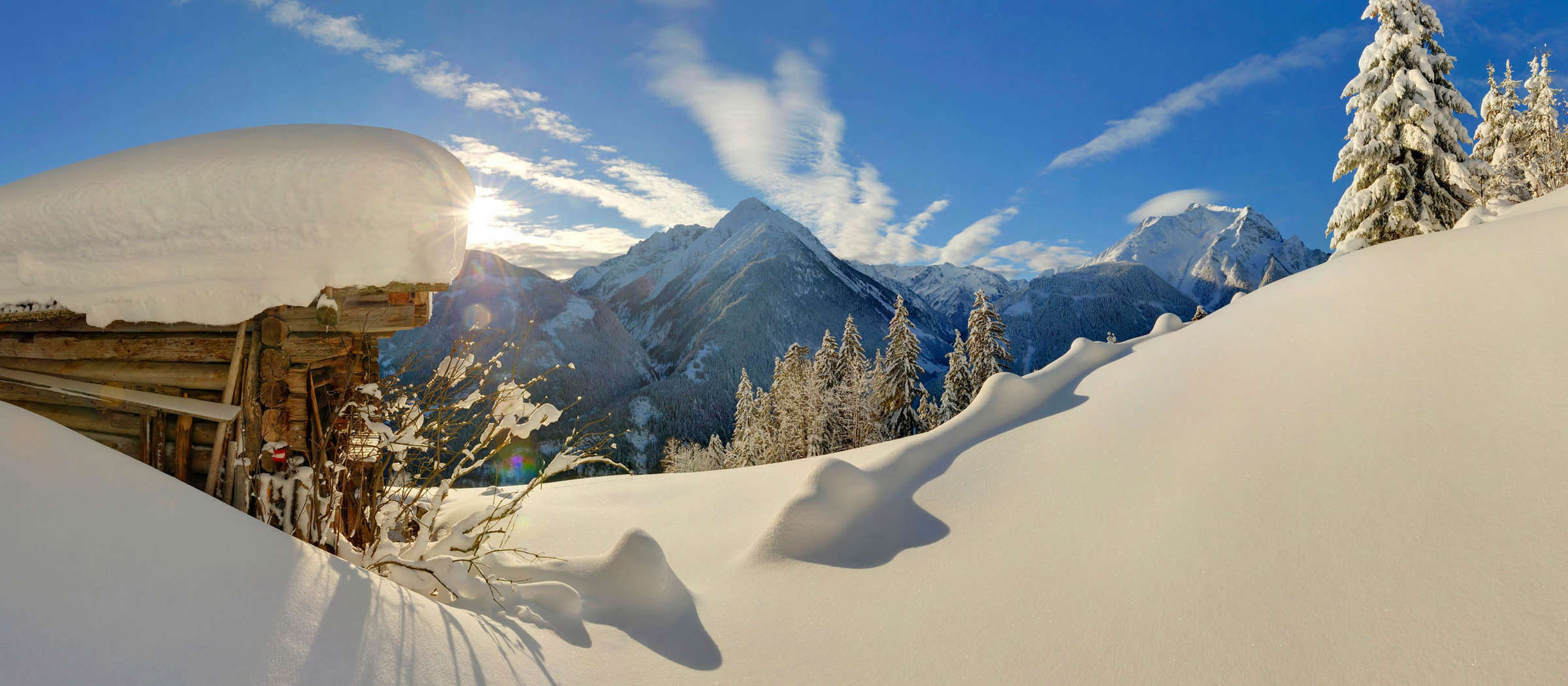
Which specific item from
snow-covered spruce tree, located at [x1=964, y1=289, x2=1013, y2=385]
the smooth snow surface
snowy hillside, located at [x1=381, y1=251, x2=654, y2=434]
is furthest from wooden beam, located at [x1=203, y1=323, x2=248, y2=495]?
snowy hillside, located at [x1=381, y1=251, x2=654, y2=434]

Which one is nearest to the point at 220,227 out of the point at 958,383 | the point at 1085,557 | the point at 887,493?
the point at 887,493

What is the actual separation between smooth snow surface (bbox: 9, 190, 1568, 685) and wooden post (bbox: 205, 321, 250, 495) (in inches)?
39.5

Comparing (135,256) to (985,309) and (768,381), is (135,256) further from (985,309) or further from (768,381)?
(768,381)

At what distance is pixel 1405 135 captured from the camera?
1578 cm

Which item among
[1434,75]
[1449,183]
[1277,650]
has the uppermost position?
[1434,75]

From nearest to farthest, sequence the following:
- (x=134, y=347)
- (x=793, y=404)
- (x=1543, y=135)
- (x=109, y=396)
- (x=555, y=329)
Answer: (x=109, y=396)
(x=134, y=347)
(x=1543, y=135)
(x=793, y=404)
(x=555, y=329)

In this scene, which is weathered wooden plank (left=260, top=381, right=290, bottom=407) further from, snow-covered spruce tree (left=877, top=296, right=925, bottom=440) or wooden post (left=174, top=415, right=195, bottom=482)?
snow-covered spruce tree (left=877, top=296, right=925, bottom=440)

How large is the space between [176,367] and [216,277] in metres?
1.08

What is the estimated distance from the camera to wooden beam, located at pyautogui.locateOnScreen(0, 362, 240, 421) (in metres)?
4.36

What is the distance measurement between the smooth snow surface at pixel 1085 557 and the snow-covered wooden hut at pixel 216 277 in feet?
3.51

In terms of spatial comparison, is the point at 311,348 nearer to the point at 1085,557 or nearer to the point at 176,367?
the point at 176,367

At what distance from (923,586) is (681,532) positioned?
11.3 feet

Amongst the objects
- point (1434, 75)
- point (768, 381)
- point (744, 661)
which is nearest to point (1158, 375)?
point (744, 661)

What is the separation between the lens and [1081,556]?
4.19 metres
